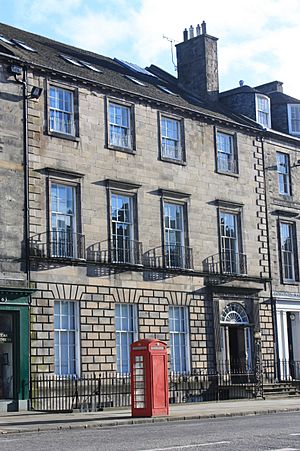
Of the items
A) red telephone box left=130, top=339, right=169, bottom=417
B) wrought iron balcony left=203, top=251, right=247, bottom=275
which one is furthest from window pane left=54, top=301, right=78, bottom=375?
wrought iron balcony left=203, top=251, right=247, bottom=275

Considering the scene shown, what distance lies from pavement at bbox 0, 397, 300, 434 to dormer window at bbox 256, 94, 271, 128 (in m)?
15.6

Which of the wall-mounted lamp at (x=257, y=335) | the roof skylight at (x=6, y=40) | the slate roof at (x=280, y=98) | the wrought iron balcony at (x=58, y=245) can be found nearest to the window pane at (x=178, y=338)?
the wall-mounted lamp at (x=257, y=335)

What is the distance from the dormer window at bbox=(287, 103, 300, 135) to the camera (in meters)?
39.5

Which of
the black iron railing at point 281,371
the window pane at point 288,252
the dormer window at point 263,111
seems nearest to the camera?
the black iron railing at point 281,371

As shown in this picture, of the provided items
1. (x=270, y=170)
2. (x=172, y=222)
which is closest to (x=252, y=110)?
(x=270, y=170)

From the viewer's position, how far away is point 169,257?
31188mm

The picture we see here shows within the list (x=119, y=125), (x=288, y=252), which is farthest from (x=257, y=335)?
(x=119, y=125)

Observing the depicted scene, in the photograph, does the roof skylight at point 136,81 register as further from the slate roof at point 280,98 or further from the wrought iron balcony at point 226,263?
the slate roof at point 280,98

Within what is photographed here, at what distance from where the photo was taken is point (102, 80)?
1214 inches

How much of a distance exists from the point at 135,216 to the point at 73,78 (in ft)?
18.1

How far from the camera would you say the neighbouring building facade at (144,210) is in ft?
88.8

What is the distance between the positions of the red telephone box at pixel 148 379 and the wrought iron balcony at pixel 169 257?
830cm

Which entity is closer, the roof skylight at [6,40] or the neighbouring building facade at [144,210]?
the neighbouring building facade at [144,210]

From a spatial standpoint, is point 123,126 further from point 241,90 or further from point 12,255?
point 241,90
